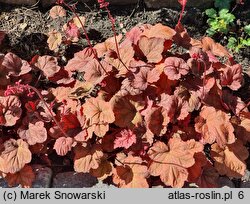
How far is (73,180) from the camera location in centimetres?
313

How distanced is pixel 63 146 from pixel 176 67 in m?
0.83

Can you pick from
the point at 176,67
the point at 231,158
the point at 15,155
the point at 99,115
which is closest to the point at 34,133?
the point at 15,155

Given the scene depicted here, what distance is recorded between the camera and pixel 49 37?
3.48 m

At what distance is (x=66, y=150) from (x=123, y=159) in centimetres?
35

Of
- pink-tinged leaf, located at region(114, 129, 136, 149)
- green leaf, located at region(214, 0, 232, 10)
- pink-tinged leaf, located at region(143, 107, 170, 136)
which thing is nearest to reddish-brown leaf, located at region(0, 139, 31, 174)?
pink-tinged leaf, located at region(114, 129, 136, 149)

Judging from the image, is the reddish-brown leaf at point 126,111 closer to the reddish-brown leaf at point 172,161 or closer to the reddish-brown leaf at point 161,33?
the reddish-brown leaf at point 172,161

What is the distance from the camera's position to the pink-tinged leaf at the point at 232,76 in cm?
314

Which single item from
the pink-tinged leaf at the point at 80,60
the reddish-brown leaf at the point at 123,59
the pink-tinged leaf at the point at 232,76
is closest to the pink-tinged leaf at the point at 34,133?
the pink-tinged leaf at the point at 80,60

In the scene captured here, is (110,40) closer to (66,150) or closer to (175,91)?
(175,91)

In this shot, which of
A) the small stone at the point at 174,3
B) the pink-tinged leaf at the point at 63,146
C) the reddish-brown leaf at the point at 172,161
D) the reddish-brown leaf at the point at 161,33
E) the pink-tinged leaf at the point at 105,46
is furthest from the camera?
the small stone at the point at 174,3

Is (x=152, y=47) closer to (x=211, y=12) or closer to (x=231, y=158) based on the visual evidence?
(x=211, y=12)

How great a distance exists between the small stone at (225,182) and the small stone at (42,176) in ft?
3.44

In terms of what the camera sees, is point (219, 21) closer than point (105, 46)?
No

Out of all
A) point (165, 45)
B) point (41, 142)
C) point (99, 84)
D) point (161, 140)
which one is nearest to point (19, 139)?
point (41, 142)
